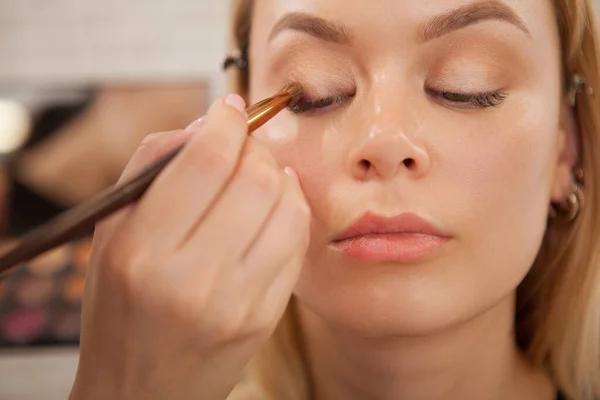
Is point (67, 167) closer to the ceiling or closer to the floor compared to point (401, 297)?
closer to the floor

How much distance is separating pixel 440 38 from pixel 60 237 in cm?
45

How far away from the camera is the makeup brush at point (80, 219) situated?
34 cm

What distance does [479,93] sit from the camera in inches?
22.4

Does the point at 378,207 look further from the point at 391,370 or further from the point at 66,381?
the point at 66,381

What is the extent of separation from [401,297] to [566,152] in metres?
0.39

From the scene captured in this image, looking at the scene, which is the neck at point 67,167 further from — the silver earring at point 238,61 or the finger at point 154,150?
the finger at point 154,150

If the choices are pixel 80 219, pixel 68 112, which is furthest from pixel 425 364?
pixel 68 112

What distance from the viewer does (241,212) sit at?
39 cm

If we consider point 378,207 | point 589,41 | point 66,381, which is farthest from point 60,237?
point 66,381

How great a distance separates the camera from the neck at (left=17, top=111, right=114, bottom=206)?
5.64ft

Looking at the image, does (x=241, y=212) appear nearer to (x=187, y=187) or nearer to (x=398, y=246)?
(x=187, y=187)

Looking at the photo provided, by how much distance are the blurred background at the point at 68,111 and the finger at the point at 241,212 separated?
4.73ft

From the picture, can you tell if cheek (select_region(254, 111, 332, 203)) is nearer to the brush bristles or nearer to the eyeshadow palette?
the brush bristles

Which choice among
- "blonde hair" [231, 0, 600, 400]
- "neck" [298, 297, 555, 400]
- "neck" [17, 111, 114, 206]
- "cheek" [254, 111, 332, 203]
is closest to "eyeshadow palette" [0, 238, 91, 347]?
"neck" [17, 111, 114, 206]
